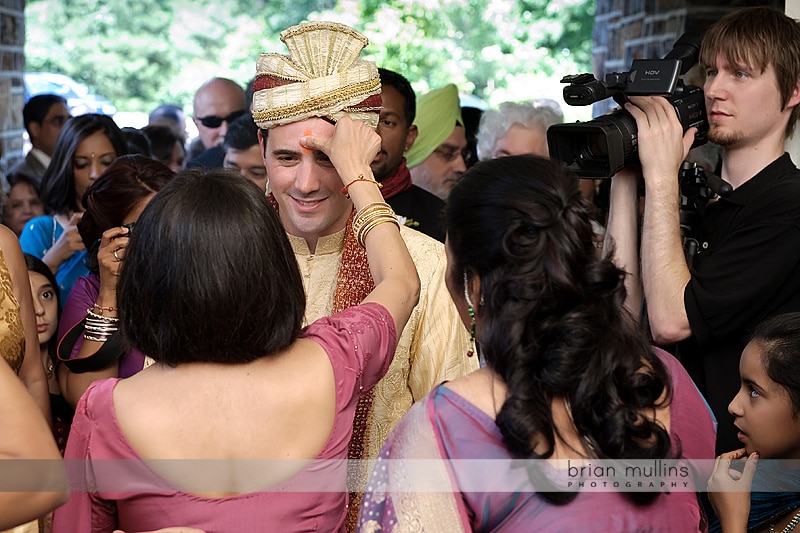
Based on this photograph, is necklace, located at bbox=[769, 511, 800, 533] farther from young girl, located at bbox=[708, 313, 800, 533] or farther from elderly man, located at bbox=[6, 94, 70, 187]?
elderly man, located at bbox=[6, 94, 70, 187]

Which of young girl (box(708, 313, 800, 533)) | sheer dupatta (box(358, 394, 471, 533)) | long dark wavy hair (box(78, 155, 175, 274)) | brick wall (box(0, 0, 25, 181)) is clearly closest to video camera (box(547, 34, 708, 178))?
young girl (box(708, 313, 800, 533))

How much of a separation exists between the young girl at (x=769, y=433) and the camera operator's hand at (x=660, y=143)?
43 cm

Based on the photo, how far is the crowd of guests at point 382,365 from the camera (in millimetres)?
1358

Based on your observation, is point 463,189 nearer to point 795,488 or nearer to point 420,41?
point 795,488

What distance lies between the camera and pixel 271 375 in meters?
1.52

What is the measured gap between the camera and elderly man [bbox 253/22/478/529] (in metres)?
2.09

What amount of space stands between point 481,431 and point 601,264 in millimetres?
306

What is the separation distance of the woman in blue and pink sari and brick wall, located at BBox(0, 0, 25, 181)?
16.3 feet

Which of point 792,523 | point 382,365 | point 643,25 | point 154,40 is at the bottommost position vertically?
point 792,523

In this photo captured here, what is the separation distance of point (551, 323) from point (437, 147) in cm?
334

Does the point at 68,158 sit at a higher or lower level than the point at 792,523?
higher

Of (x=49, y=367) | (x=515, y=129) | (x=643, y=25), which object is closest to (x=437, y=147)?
(x=515, y=129)

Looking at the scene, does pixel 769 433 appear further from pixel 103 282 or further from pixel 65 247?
pixel 65 247

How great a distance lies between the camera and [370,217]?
1.90m
